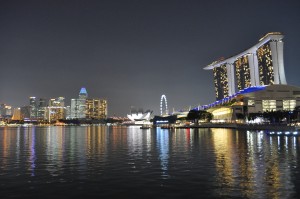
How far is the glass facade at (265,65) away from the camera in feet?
564

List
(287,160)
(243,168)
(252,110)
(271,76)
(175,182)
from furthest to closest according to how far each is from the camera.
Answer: (271,76) → (252,110) → (287,160) → (243,168) → (175,182)

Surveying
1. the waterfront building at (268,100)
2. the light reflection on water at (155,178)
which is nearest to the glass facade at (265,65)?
the waterfront building at (268,100)

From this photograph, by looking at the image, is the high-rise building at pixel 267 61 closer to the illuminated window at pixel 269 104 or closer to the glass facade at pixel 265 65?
the glass facade at pixel 265 65

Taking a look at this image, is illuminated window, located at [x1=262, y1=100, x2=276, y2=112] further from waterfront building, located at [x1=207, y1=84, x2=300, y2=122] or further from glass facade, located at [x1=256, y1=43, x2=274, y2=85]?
glass facade, located at [x1=256, y1=43, x2=274, y2=85]

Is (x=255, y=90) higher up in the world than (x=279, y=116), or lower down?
higher up

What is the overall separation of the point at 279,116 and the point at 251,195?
94924 millimetres

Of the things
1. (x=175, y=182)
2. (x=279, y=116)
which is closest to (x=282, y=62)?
(x=279, y=116)

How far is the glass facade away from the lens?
17195cm

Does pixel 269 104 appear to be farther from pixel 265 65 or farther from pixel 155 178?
pixel 155 178

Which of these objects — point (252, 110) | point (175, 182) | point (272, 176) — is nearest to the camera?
point (175, 182)

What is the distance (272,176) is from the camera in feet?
60.2

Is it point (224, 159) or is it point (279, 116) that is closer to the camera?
point (224, 159)

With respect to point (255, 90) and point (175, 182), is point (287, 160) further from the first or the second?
point (255, 90)

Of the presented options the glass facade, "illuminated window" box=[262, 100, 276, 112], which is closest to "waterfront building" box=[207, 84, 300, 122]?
"illuminated window" box=[262, 100, 276, 112]
